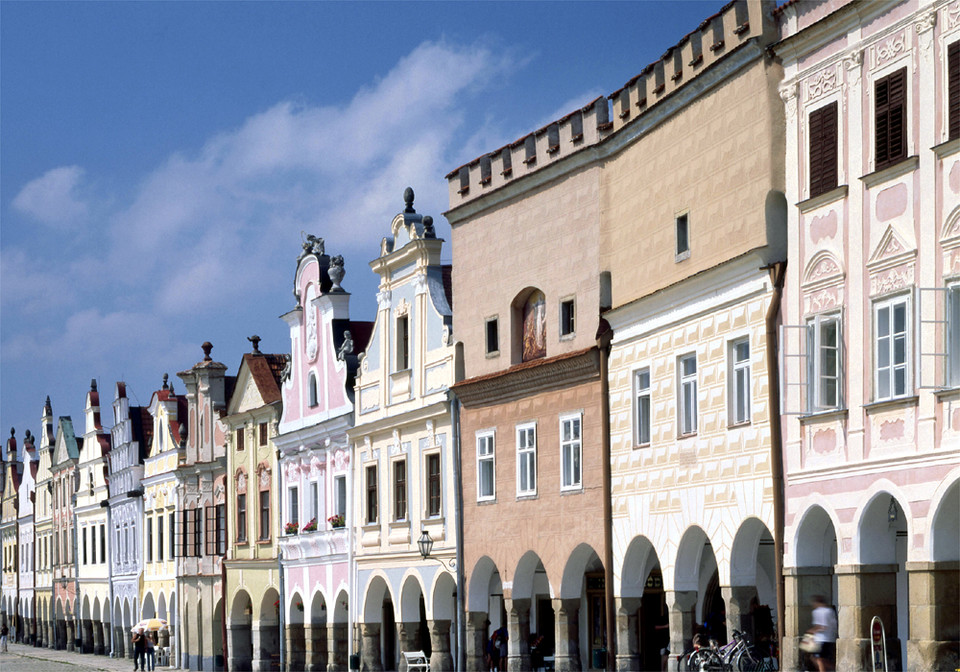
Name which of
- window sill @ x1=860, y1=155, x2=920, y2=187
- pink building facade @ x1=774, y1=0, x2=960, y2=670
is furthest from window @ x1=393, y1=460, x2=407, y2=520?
window sill @ x1=860, y1=155, x2=920, y2=187

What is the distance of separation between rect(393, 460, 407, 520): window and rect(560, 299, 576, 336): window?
34.1 feet

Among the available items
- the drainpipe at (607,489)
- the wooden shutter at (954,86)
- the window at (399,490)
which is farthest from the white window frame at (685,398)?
the window at (399,490)

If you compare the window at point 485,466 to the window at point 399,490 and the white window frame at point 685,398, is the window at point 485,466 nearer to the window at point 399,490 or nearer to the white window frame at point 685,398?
the window at point 399,490

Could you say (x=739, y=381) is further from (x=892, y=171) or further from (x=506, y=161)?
(x=506, y=161)

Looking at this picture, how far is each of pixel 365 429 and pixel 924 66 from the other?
27.6 meters

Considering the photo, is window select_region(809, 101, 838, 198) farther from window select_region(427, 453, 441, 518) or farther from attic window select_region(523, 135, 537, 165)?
window select_region(427, 453, 441, 518)

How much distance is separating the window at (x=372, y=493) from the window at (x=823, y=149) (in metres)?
23.8

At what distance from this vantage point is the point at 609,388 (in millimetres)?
36938

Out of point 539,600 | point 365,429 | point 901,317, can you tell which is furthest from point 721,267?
point 365,429

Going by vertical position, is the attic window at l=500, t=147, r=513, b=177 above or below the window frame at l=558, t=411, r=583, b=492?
above

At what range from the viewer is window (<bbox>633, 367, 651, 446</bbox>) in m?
35.4

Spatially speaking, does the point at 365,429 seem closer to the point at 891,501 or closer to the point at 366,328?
the point at 366,328

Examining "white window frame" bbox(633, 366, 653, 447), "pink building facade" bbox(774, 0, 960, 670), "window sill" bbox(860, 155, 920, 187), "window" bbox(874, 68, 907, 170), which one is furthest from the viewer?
"white window frame" bbox(633, 366, 653, 447)

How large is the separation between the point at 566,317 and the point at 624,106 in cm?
512
